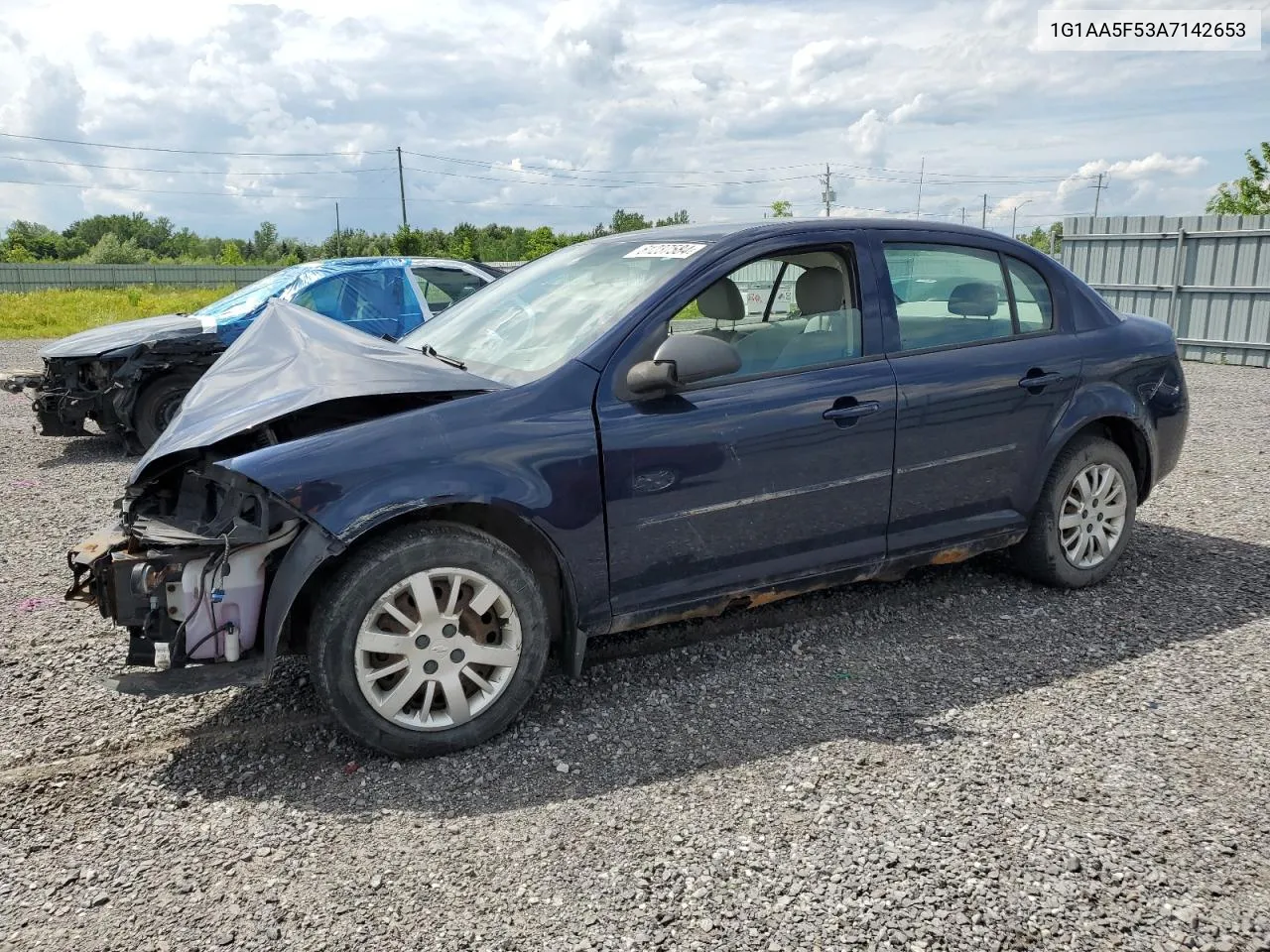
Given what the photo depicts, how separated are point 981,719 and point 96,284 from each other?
52012mm

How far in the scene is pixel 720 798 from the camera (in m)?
3.04

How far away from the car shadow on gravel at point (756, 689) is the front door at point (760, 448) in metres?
0.42

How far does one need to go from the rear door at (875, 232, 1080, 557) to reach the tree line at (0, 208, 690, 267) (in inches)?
2152

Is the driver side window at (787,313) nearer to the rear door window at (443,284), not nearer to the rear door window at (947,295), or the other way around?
the rear door window at (947,295)

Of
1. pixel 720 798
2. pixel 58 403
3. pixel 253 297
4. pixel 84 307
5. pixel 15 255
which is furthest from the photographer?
pixel 15 255

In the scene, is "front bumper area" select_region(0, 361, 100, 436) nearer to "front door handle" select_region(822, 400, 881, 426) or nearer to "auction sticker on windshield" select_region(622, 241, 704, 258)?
"auction sticker on windshield" select_region(622, 241, 704, 258)

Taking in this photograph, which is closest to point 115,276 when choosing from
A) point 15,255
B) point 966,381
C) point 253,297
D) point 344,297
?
point 15,255

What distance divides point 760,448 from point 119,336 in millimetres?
7220

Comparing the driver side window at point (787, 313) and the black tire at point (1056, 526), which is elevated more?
the driver side window at point (787, 313)

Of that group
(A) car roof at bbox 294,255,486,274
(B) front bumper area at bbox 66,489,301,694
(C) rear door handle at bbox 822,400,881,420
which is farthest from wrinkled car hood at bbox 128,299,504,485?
(A) car roof at bbox 294,255,486,274

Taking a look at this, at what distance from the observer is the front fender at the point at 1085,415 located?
14.8 feet

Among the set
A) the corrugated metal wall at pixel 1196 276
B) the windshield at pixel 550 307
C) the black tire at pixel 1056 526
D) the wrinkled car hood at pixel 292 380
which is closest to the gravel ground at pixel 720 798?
the black tire at pixel 1056 526

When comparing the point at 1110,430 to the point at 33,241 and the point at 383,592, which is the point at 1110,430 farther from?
the point at 33,241

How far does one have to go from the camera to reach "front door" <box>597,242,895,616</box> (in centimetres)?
352
